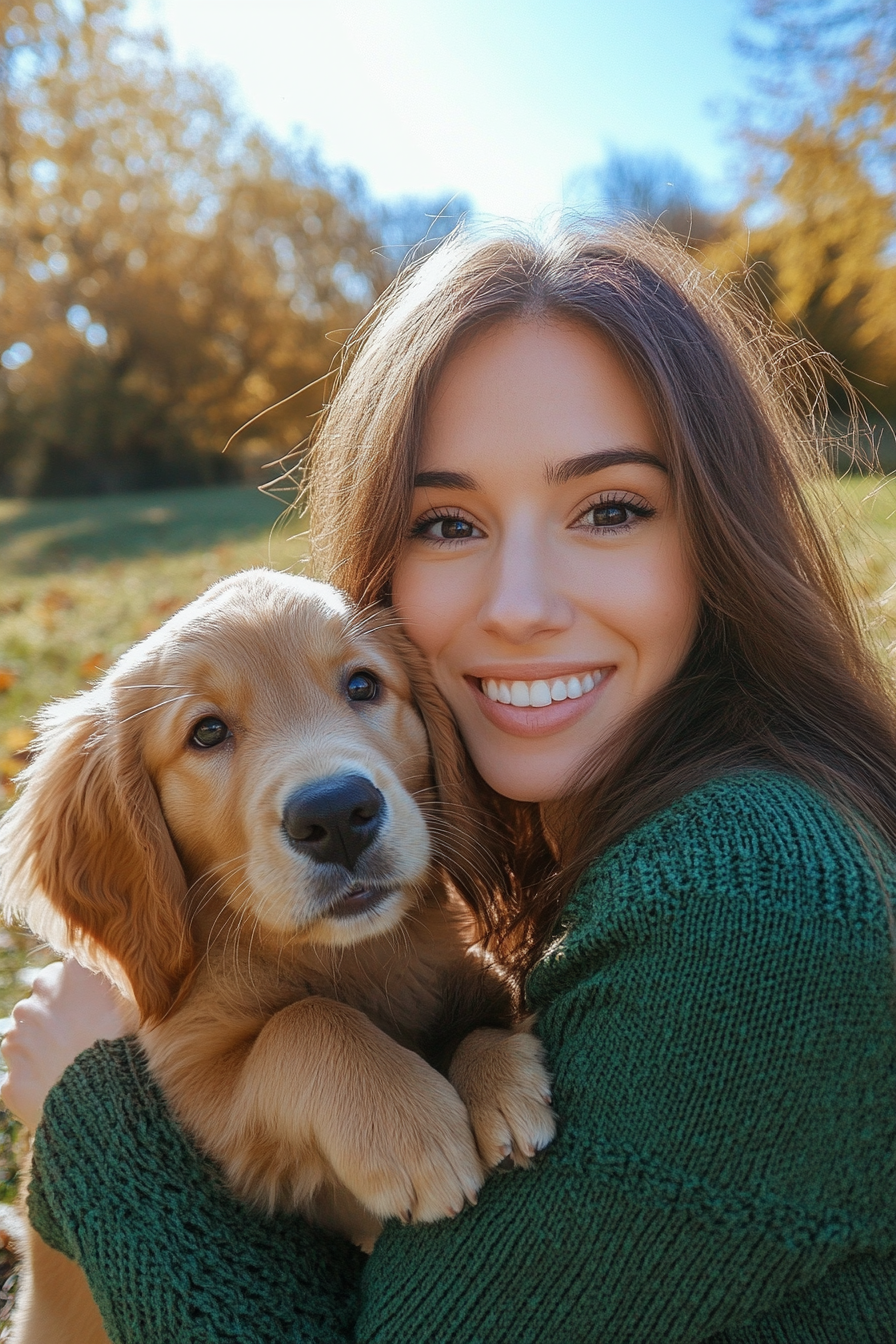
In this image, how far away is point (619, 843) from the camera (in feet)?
6.13

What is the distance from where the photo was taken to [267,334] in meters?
31.7

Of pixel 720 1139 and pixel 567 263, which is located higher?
pixel 567 263

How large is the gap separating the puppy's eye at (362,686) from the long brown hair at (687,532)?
273 mm

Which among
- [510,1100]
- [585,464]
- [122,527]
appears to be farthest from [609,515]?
[122,527]

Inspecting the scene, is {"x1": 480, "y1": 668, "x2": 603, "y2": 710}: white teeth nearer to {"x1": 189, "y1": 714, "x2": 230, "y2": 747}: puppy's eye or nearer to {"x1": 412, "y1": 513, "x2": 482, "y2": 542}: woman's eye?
{"x1": 412, "y1": 513, "x2": 482, "y2": 542}: woman's eye

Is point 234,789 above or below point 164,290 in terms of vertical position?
below

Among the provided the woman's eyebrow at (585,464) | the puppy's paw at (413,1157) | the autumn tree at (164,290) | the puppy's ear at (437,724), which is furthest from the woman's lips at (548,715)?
the autumn tree at (164,290)

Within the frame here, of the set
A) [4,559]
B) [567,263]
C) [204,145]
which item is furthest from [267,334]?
[567,263]

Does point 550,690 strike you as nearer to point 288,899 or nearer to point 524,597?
point 524,597

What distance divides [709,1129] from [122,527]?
17.5 meters

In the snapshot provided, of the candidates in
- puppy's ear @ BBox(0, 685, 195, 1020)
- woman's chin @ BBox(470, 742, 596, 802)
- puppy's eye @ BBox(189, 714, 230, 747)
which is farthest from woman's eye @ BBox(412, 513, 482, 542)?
puppy's ear @ BBox(0, 685, 195, 1020)

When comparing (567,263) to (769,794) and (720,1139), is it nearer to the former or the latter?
(769,794)

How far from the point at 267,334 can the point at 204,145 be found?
5351 millimetres

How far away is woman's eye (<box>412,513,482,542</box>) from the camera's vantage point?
2521mm
